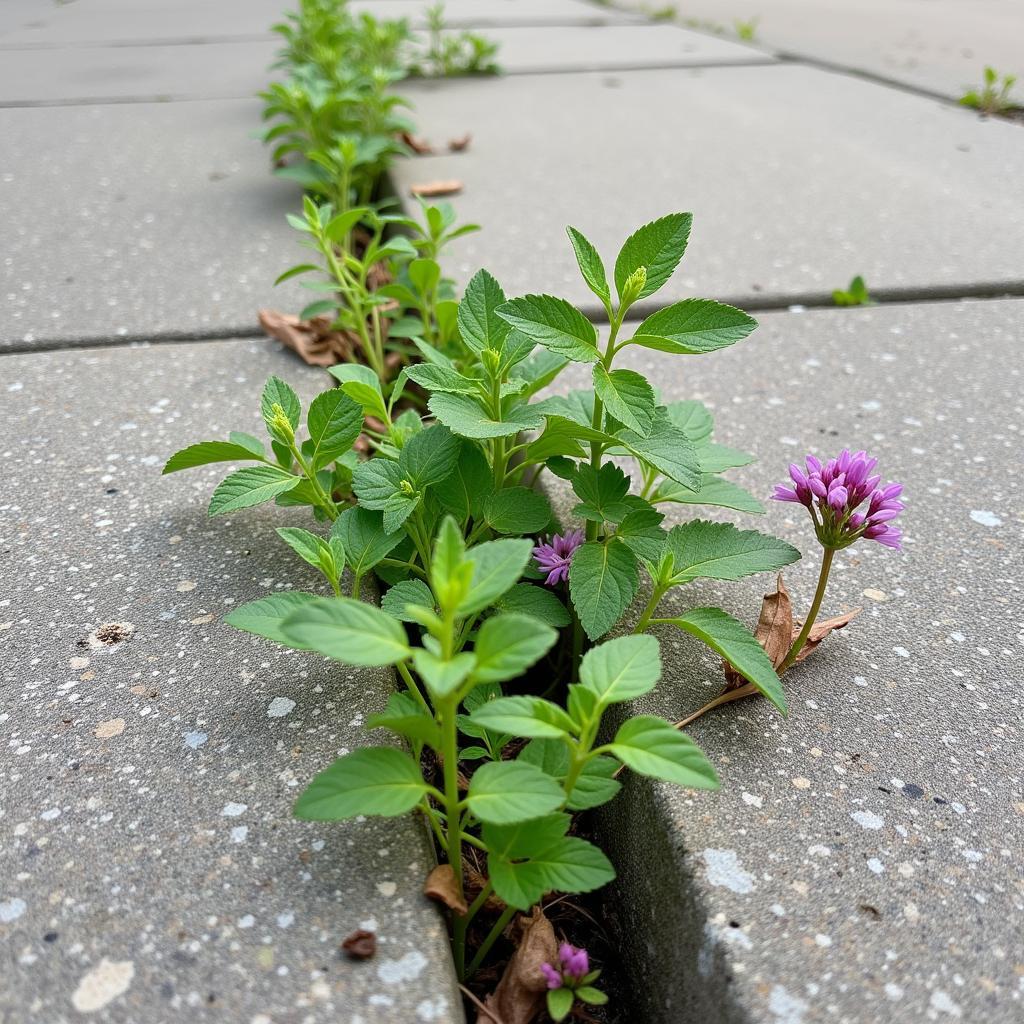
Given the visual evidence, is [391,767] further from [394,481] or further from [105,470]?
[105,470]

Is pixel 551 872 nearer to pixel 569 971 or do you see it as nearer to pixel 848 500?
pixel 569 971

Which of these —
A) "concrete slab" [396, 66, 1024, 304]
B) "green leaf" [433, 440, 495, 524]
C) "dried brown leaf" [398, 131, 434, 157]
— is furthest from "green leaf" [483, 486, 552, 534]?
"dried brown leaf" [398, 131, 434, 157]

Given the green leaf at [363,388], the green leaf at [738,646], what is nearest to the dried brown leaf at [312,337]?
the green leaf at [363,388]

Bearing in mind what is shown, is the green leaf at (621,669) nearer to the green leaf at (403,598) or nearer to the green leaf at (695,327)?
the green leaf at (403,598)

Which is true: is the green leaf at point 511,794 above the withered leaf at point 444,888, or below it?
above

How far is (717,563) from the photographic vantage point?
1169 millimetres

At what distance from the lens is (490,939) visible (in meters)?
0.95

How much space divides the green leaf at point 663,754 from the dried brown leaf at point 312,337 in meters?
1.27

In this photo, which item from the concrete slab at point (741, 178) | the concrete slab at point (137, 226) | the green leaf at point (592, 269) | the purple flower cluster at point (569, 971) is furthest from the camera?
the concrete slab at point (741, 178)

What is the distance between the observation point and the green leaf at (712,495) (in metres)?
1.28

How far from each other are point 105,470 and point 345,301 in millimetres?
782

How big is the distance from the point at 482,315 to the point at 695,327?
0.29 meters

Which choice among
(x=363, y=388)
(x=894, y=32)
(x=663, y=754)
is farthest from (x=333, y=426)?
(x=894, y=32)

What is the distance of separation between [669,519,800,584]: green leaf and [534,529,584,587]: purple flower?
16cm
